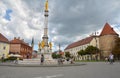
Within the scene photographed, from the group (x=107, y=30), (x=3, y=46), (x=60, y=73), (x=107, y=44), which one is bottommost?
(x=60, y=73)

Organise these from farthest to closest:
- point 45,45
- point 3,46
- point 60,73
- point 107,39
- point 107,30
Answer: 1. point 107,30
2. point 107,39
3. point 3,46
4. point 45,45
5. point 60,73

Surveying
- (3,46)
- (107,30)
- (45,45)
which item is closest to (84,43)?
(107,30)

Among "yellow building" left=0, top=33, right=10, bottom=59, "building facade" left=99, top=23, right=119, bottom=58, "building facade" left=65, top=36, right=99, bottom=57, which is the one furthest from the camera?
"building facade" left=65, top=36, right=99, bottom=57

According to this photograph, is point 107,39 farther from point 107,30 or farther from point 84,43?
point 84,43

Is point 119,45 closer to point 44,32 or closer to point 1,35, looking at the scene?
point 44,32

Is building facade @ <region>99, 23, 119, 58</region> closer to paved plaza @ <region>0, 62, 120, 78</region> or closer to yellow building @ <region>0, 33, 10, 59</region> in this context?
yellow building @ <region>0, 33, 10, 59</region>

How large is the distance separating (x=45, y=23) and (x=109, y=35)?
60.5 meters

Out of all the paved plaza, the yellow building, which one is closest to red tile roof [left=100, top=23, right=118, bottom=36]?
the yellow building

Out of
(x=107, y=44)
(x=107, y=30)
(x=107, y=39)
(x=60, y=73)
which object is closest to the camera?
(x=60, y=73)

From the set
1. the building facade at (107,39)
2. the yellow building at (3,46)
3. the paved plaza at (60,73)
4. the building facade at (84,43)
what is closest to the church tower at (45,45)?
the paved plaza at (60,73)

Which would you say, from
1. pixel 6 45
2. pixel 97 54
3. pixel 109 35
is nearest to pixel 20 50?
pixel 6 45

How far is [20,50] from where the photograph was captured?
8550 centimetres

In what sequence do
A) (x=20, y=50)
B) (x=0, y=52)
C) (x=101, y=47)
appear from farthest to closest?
(x=101, y=47)
(x=20, y=50)
(x=0, y=52)

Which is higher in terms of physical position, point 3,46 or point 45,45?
point 3,46
